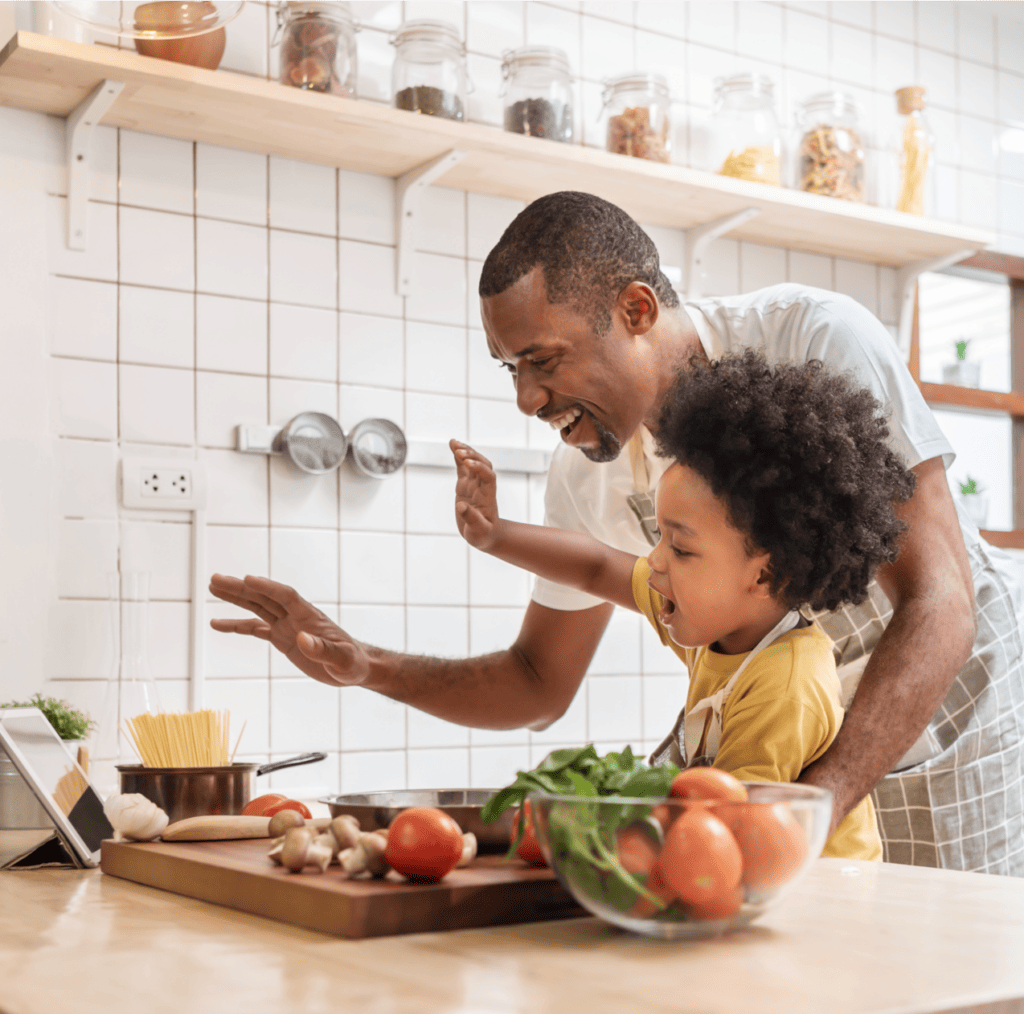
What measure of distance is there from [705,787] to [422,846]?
18cm

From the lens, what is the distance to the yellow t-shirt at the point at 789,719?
3.17ft

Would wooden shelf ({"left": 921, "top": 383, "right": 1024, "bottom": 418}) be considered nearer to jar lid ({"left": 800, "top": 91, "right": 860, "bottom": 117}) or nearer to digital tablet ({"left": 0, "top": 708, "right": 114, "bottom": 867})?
jar lid ({"left": 800, "top": 91, "right": 860, "bottom": 117})

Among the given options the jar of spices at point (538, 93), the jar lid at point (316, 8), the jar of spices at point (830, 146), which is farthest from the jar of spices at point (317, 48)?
the jar of spices at point (830, 146)

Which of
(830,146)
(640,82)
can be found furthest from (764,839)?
(830,146)

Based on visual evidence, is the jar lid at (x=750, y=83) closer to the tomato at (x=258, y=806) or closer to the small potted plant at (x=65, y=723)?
the small potted plant at (x=65, y=723)

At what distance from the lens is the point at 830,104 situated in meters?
2.57

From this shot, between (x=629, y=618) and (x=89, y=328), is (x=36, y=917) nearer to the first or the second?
(x=89, y=328)

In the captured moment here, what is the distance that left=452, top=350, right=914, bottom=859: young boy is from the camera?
1.00 m

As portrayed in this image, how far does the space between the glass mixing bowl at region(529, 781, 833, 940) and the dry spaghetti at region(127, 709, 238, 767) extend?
2.16 ft

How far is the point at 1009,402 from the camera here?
302 cm

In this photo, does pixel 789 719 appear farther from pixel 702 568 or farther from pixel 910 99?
pixel 910 99

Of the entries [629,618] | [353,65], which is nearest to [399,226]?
[353,65]

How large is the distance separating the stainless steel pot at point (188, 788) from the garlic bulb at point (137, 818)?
0.12 metres

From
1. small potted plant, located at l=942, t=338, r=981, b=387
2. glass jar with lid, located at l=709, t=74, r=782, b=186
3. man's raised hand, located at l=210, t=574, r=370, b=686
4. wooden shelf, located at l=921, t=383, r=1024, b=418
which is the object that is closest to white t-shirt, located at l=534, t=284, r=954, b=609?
man's raised hand, located at l=210, t=574, r=370, b=686
